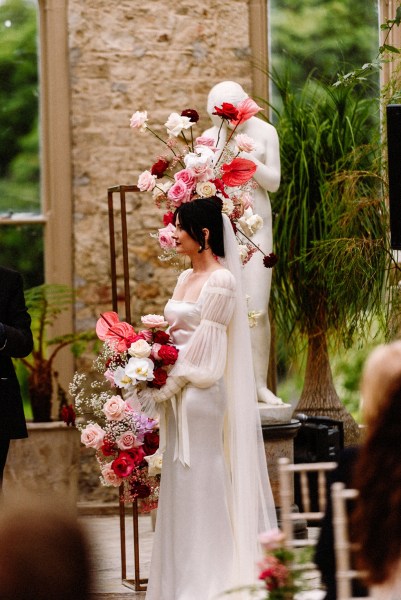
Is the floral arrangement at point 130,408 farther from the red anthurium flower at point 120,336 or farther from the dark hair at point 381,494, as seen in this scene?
the dark hair at point 381,494

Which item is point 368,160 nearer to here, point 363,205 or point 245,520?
point 363,205

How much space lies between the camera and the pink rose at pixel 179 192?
483 centimetres

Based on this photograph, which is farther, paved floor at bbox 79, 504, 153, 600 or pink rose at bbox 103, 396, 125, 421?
paved floor at bbox 79, 504, 153, 600

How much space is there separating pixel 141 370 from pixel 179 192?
78 cm

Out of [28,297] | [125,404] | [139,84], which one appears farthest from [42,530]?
[139,84]

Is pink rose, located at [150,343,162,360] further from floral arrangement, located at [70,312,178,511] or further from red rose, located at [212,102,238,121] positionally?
red rose, located at [212,102,238,121]

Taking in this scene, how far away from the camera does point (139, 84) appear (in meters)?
7.49

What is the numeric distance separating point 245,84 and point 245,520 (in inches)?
144

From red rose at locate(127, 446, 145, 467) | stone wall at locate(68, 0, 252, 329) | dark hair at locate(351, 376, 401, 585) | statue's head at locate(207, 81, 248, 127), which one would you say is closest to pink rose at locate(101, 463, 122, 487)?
red rose at locate(127, 446, 145, 467)

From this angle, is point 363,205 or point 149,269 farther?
point 149,269

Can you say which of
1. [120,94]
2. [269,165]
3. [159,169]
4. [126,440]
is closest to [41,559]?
[126,440]

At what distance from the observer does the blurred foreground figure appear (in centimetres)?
127

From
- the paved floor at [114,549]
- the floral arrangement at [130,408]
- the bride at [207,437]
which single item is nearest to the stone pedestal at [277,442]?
the paved floor at [114,549]

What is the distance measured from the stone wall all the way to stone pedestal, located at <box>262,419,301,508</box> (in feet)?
5.30
